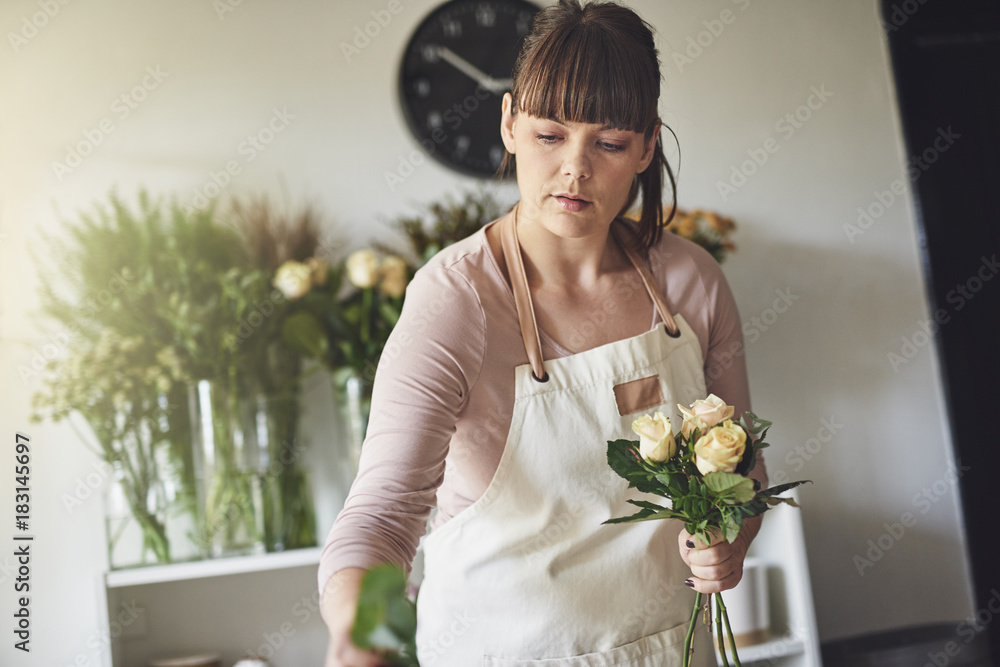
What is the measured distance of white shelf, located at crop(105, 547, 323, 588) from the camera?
5.79 ft

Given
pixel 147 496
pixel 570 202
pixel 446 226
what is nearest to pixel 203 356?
pixel 147 496

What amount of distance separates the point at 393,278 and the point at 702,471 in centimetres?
120

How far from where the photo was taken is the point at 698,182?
2.41m

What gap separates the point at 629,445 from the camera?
2.96 feet

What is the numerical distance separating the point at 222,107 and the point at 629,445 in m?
1.62

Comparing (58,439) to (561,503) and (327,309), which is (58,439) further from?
(561,503)

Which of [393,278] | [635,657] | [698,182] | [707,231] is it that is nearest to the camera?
[635,657]

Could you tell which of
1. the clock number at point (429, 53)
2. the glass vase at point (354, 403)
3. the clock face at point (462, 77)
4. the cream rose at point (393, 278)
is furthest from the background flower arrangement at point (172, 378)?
the clock number at point (429, 53)

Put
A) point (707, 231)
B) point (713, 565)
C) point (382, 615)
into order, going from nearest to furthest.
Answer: point (382, 615) < point (713, 565) < point (707, 231)

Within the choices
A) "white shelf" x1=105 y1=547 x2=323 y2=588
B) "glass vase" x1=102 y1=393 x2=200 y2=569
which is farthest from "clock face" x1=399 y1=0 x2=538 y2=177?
"white shelf" x1=105 y1=547 x2=323 y2=588

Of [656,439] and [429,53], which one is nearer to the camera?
[656,439]

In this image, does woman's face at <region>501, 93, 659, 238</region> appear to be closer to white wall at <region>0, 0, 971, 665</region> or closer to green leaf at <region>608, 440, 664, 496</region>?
green leaf at <region>608, 440, 664, 496</region>

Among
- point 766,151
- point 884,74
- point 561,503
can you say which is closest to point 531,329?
point 561,503

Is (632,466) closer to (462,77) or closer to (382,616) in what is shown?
(382,616)
